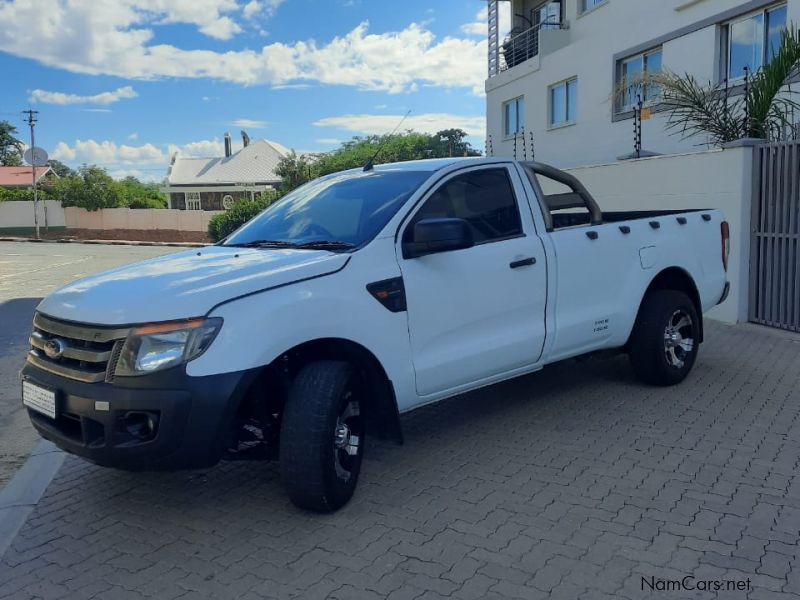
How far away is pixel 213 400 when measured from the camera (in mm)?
3461

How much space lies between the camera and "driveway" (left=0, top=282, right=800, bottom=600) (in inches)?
129

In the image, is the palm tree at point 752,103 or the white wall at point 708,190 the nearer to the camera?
the white wall at point 708,190

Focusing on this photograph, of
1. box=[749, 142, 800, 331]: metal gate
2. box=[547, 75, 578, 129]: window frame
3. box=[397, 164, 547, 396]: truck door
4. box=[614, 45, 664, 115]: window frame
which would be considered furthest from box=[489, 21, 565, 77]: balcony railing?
box=[397, 164, 547, 396]: truck door

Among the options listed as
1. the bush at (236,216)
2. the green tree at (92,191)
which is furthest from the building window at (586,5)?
the green tree at (92,191)

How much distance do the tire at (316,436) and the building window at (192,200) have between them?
2254 inches

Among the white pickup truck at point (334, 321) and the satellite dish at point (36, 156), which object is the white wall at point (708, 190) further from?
the satellite dish at point (36, 156)

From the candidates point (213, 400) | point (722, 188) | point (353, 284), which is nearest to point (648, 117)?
point (722, 188)

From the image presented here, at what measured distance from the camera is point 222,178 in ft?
190

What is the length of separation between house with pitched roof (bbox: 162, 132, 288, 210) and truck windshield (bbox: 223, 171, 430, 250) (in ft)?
168

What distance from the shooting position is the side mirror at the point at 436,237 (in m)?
4.18

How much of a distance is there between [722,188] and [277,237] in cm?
595

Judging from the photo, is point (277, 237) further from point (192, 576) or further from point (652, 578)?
point (652, 578)

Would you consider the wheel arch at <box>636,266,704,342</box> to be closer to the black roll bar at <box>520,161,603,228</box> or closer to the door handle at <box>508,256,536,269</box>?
the black roll bar at <box>520,161,603,228</box>

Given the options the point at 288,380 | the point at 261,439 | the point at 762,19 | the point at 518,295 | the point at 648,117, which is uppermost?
the point at 762,19
